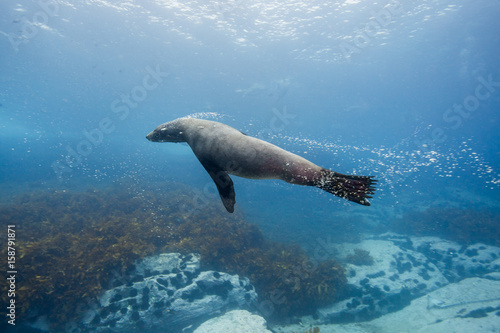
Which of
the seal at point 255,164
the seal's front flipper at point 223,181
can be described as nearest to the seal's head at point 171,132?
the seal at point 255,164

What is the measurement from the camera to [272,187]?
26.1 m

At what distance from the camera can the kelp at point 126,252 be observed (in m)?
7.36

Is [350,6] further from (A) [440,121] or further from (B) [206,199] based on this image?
(A) [440,121]

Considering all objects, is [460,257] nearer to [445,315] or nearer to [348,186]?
[445,315]

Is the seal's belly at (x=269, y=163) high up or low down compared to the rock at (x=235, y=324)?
up

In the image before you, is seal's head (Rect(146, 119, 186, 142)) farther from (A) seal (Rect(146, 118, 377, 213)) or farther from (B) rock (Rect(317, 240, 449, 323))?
(B) rock (Rect(317, 240, 449, 323))

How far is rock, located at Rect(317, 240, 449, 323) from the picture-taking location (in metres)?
10.2

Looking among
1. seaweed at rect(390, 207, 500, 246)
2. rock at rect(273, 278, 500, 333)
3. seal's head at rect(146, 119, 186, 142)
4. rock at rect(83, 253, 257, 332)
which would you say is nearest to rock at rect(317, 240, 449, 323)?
rock at rect(273, 278, 500, 333)

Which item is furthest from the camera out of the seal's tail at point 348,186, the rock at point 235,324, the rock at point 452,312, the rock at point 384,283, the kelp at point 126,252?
the rock at point 384,283

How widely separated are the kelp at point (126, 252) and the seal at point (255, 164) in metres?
7.79

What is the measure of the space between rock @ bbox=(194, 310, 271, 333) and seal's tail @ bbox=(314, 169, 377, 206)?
7933mm

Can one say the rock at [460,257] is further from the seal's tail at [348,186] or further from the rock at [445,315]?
the seal's tail at [348,186]

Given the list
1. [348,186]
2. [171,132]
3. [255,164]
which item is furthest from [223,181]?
[348,186]

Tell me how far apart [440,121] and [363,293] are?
353ft
